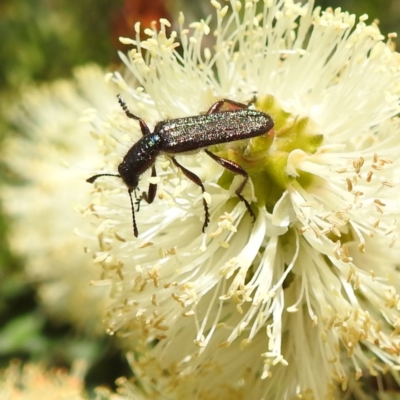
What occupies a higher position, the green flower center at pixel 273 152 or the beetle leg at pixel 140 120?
the beetle leg at pixel 140 120

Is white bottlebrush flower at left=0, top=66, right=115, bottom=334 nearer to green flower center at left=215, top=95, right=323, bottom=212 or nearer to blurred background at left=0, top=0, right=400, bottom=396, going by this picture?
blurred background at left=0, top=0, right=400, bottom=396

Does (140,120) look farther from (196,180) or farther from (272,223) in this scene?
(272,223)

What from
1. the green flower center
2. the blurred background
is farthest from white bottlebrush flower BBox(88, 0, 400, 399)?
the blurred background

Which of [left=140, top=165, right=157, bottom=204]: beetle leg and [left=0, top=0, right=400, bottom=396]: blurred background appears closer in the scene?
[left=140, top=165, right=157, bottom=204]: beetle leg

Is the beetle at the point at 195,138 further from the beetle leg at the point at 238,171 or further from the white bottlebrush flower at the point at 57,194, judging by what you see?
the white bottlebrush flower at the point at 57,194

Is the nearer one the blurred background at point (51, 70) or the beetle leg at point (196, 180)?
the beetle leg at point (196, 180)

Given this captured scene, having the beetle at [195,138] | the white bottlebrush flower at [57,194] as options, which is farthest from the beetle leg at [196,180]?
the white bottlebrush flower at [57,194]

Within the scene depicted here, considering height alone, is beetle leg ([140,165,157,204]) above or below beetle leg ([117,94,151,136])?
below
